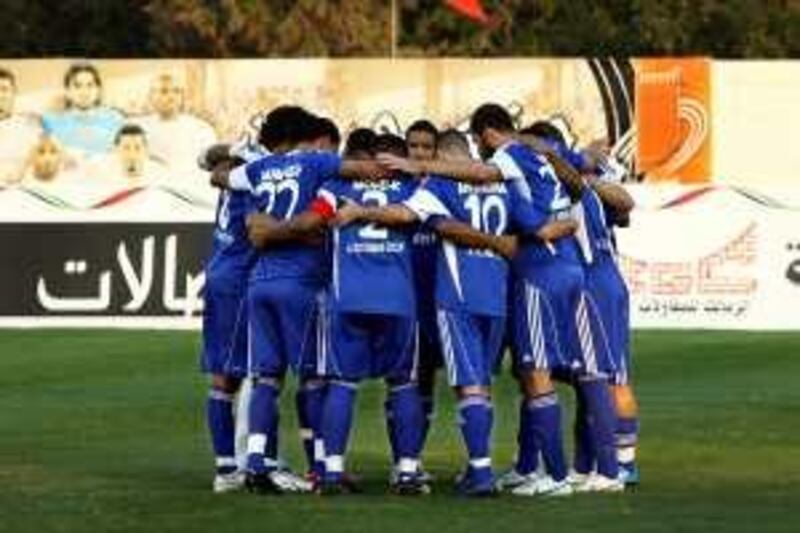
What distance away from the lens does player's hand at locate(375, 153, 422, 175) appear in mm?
14297

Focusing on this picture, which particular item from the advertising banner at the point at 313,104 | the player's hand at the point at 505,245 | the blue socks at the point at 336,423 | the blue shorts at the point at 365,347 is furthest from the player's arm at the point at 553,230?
the advertising banner at the point at 313,104

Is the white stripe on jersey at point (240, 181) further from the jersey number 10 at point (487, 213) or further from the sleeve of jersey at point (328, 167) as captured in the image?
the jersey number 10 at point (487, 213)

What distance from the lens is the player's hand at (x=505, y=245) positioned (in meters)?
14.4

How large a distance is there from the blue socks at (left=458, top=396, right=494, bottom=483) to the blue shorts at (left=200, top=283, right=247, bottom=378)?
1.40 m

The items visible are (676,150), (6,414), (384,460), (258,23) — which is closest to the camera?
(384,460)

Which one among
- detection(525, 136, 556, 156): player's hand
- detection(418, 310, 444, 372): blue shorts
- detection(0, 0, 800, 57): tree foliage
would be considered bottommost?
detection(418, 310, 444, 372): blue shorts

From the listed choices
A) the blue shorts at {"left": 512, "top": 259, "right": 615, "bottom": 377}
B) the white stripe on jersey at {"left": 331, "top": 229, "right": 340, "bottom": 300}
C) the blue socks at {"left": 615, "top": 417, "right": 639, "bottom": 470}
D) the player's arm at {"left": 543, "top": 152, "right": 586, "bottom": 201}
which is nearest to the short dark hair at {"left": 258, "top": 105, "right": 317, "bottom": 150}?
the white stripe on jersey at {"left": 331, "top": 229, "right": 340, "bottom": 300}

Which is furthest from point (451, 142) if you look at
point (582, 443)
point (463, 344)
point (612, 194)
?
point (582, 443)

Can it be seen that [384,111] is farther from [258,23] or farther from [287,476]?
[287,476]

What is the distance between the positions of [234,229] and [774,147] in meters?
34.6

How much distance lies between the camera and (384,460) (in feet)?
55.6

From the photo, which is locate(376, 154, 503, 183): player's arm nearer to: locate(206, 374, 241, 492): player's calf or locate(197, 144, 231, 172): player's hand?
locate(197, 144, 231, 172): player's hand

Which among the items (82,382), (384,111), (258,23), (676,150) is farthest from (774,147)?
(82,382)

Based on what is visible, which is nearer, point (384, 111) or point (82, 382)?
point (82, 382)
